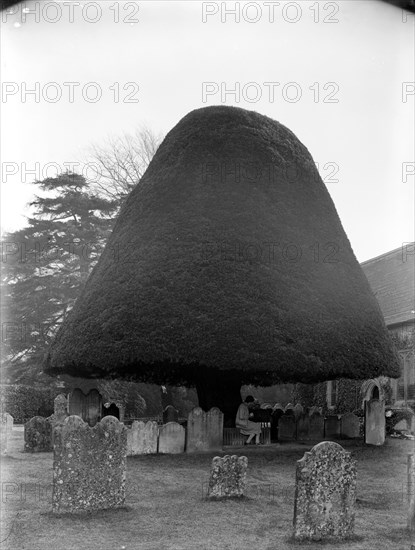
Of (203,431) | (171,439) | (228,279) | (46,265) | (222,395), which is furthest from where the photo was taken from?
(46,265)

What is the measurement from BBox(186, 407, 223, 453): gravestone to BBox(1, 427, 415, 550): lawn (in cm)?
195

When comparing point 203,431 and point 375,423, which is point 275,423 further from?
point 203,431

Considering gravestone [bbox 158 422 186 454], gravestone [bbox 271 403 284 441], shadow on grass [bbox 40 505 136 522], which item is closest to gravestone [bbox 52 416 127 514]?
shadow on grass [bbox 40 505 136 522]

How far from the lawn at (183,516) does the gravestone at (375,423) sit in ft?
15.0

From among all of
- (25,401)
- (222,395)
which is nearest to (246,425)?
(222,395)

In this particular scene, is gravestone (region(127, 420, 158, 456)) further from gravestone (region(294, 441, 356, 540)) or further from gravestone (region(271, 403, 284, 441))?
gravestone (region(294, 441, 356, 540))

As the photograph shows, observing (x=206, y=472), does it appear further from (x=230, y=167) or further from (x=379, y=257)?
(x=379, y=257)

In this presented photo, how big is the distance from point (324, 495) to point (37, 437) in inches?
381

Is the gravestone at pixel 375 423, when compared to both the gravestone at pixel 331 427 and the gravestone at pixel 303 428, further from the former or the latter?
the gravestone at pixel 303 428

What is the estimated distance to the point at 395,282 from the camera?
26109mm

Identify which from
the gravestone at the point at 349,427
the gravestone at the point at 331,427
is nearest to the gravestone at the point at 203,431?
the gravestone at the point at 331,427

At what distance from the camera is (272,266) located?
15164 mm

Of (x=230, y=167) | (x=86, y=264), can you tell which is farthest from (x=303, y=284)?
(x=86, y=264)

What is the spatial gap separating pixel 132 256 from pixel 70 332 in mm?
2425
